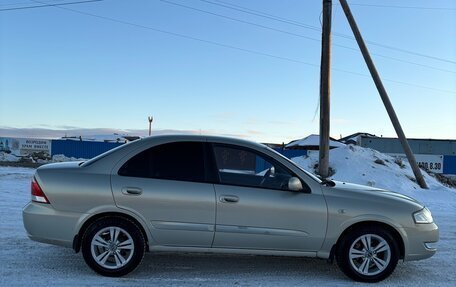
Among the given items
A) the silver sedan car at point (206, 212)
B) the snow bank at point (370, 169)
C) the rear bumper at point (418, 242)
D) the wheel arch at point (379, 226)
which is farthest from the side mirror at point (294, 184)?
the snow bank at point (370, 169)

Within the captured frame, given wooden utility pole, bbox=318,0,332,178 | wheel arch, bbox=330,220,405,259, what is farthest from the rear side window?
wooden utility pole, bbox=318,0,332,178

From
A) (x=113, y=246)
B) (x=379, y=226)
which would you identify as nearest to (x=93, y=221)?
(x=113, y=246)

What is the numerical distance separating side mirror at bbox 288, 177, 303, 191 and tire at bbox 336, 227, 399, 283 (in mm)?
800

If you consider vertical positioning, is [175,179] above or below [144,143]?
below

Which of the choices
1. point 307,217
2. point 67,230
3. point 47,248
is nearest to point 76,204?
point 67,230

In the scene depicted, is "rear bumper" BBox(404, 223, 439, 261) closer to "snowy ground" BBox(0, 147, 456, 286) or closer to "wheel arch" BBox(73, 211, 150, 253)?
A: "snowy ground" BBox(0, 147, 456, 286)

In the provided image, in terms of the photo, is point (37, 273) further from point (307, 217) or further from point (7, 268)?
point (307, 217)

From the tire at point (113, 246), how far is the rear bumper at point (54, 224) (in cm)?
17

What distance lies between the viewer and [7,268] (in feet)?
17.6

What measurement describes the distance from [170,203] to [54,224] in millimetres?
1273

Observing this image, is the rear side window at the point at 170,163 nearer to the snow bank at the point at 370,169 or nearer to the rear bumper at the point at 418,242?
the rear bumper at the point at 418,242

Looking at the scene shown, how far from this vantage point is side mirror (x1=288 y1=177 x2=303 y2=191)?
5.21 meters

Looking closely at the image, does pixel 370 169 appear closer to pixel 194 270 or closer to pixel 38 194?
pixel 194 270

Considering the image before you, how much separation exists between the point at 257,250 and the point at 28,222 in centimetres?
255
